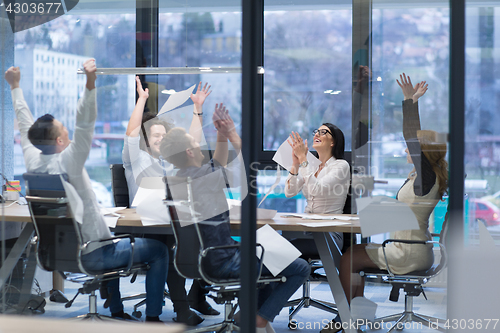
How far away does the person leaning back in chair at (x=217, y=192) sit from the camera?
2.62 m

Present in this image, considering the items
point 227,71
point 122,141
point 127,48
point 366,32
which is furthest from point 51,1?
point 366,32

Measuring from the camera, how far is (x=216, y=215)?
2670 millimetres

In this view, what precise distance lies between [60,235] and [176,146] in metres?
0.86

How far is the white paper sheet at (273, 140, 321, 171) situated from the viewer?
3.93 meters

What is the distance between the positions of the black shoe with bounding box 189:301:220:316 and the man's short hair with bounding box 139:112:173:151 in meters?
1.10

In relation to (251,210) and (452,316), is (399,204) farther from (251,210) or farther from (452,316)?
(251,210)

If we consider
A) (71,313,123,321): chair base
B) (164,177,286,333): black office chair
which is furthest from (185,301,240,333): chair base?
(71,313,123,321): chair base

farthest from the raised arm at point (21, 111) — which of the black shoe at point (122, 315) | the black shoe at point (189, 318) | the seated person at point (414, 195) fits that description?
the seated person at point (414, 195)

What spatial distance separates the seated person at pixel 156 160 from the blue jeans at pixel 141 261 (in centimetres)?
6

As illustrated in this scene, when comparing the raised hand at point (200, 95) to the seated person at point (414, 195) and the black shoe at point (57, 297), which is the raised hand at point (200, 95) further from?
the black shoe at point (57, 297)

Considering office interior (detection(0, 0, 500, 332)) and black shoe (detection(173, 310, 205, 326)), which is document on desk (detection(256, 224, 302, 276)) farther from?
black shoe (detection(173, 310, 205, 326))

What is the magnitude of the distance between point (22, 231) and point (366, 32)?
2.37 metres

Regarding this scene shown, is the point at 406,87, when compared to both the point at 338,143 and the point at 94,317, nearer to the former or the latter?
the point at 338,143

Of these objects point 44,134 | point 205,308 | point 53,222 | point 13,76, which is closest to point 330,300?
point 205,308
